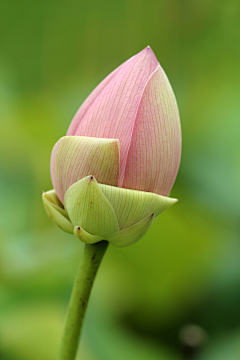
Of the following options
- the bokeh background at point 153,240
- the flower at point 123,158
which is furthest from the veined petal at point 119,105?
the bokeh background at point 153,240

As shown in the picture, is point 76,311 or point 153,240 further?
point 153,240

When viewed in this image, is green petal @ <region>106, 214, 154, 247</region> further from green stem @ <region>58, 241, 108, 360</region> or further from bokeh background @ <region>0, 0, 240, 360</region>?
bokeh background @ <region>0, 0, 240, 360</region>

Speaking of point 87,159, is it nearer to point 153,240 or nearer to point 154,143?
point 154,143

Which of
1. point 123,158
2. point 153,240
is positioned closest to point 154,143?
point 123,158

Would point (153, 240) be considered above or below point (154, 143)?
below

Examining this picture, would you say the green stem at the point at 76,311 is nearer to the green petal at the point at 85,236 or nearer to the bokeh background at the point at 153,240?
the green petal at the point at 85,236

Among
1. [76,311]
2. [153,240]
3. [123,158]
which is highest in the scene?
[123,158]

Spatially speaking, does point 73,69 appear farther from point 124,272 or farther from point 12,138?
point 124,272

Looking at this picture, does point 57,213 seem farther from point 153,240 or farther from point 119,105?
point 153,240

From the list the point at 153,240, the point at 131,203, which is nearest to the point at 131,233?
the point at 131,203
